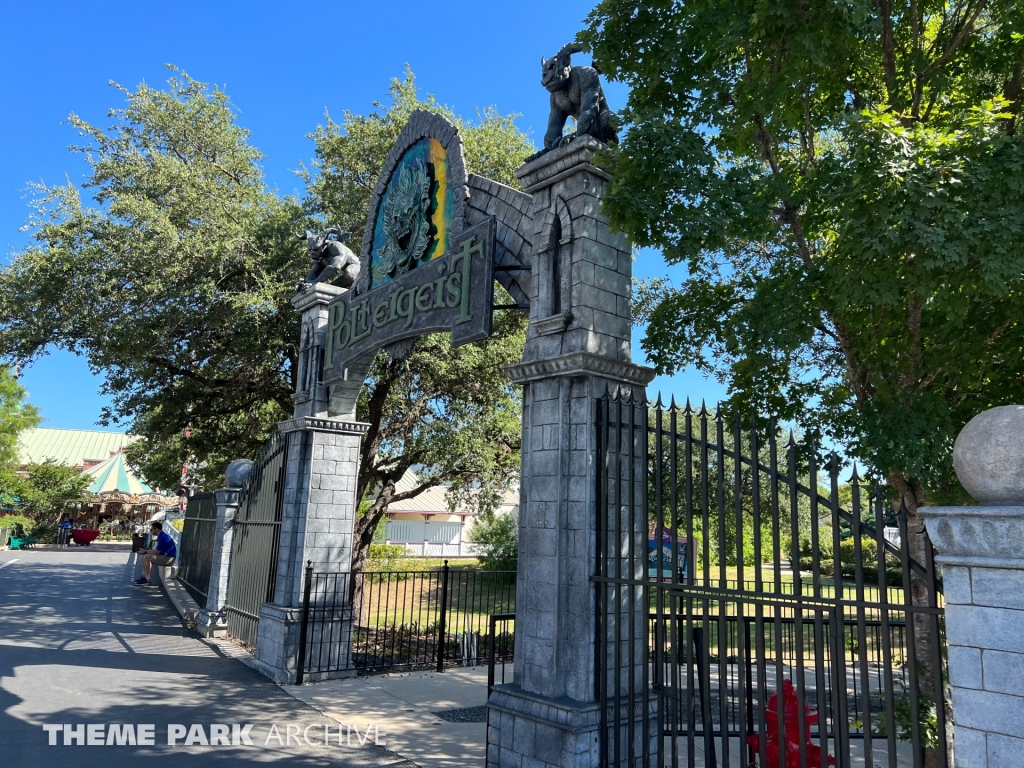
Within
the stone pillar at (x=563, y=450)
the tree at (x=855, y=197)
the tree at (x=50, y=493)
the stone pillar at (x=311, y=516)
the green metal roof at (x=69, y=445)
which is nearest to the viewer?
the tree at (x=855, y=197)

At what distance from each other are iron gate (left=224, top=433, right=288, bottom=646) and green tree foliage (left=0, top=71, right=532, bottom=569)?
3655 mm

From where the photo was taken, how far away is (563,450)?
568 centimetres

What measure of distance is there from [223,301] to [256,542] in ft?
18.2

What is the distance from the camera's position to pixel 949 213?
440 centimetres

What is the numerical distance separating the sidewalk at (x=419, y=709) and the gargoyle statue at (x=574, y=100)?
227 inches

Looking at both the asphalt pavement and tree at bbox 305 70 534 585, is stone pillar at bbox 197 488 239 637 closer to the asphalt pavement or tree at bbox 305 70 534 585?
the asphalt pavement

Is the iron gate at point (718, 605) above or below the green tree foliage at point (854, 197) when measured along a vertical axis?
below

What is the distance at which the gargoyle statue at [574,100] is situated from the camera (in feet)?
20.6

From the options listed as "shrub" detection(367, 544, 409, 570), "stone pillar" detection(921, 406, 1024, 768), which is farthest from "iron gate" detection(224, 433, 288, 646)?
"shrub" detection(367, 544, 409, 570)

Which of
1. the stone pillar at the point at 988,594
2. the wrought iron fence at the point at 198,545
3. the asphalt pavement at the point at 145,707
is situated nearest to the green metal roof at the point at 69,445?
the wrought iron fence at the point at 198,545

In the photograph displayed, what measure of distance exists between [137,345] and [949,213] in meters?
13.8

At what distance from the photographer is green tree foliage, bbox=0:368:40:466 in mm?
38031

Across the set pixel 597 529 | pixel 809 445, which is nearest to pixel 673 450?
pixel 597 529

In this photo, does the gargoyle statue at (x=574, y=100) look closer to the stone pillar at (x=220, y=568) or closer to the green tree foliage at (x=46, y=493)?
the stone pillar at (x=220, y=568)
